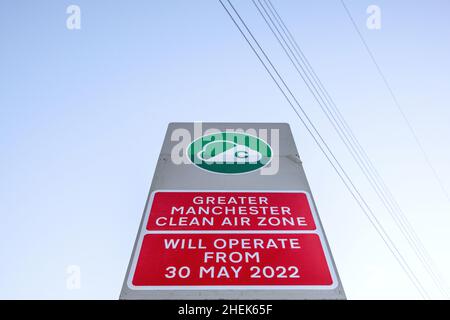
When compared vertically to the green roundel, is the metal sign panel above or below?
below

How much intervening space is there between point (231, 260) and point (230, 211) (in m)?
0.31

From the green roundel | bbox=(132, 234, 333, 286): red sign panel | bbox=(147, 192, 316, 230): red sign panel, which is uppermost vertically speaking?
the green roundel

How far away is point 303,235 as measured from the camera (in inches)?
63.2

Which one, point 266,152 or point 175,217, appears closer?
point 175,217

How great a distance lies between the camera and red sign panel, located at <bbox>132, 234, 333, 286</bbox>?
1388 mm

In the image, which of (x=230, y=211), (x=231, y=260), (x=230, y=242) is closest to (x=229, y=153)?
(x=230, y=211)

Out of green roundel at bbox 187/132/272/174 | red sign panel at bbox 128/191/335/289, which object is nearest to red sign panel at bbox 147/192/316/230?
red sign panel at bbox 128/191/335/289

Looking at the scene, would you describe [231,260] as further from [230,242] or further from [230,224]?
[230,224]

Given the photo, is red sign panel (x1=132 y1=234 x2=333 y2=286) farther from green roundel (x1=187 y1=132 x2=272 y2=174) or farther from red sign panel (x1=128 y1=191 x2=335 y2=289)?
green roundel (x1=187 y1=132 x2=272 y2=174)

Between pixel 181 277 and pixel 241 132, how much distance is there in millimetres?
1083

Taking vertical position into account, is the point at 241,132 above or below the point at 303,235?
above
